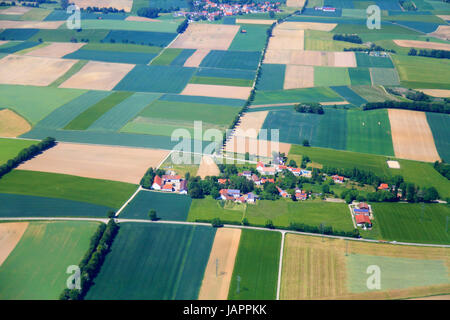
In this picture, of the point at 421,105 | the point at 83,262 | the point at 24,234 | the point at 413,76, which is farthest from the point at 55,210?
the point at 413,76

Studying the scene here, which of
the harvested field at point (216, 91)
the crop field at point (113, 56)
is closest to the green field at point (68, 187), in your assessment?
the harvested field at point (216, 91)

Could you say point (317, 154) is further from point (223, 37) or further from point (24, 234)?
point (223, 37)

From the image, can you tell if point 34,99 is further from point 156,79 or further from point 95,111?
point 156,79

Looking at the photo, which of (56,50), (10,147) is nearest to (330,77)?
(56,50)

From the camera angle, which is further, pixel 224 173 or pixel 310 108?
pixel 310 108

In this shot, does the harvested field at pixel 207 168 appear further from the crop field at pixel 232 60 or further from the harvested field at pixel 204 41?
the harvested field at pixel 204 41
